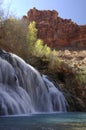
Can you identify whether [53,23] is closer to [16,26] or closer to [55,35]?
[55,35]

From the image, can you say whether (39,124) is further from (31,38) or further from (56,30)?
(56,30)

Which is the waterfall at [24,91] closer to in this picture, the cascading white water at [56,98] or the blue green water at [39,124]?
the cascading white water at [56,98]

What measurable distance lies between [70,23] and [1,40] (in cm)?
11184

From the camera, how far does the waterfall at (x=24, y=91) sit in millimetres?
Result: 29564

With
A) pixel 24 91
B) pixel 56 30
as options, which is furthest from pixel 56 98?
pixel 56 30

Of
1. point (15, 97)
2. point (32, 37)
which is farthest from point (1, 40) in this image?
point (15, 97)

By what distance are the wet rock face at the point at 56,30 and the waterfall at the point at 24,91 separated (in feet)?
350

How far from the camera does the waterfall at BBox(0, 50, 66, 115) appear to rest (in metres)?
29.6

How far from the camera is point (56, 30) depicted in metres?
154

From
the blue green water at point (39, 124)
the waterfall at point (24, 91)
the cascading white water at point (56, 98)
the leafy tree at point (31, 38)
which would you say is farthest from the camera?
the leafy tree at point (31, 38)

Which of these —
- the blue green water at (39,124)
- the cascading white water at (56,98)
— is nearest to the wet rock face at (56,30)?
the cascading white water at (56,98)

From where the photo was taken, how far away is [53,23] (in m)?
158

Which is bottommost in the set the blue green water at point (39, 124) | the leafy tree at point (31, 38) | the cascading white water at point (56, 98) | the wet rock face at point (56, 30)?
the blue green water at point (39, 124)

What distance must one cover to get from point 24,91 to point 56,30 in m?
121
